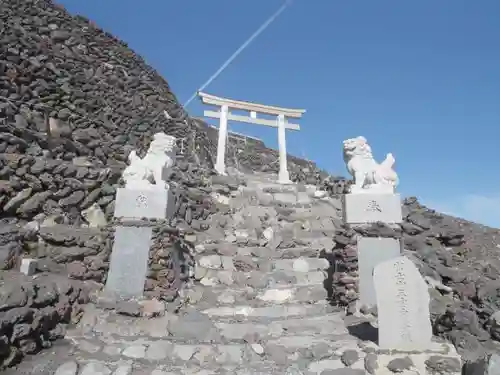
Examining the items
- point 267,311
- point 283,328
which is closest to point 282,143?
point 267,311

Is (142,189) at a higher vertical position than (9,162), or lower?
lower

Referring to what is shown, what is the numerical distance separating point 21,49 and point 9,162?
163 inches

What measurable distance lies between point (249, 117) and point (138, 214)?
11.0 m

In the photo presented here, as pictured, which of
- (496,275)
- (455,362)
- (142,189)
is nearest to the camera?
(455,362)

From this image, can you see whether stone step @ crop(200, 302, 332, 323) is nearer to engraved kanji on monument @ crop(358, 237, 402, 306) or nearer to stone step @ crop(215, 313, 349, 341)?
stone step @ crop(215, 313, 349, 341)

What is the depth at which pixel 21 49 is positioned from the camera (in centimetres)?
893

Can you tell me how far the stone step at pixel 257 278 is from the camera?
660cm

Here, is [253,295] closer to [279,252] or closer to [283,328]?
[283,328]

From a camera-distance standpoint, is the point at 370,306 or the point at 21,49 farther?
the point at 21,49

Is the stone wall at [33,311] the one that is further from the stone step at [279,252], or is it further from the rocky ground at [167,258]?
the stone step at [279,252]

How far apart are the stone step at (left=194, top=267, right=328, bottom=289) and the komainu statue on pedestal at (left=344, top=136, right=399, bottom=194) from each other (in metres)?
1.81

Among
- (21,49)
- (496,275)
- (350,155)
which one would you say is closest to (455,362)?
(350,155)

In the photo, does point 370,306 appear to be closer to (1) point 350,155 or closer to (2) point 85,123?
(1) point 350,155

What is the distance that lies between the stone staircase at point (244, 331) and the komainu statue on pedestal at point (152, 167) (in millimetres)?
1822
